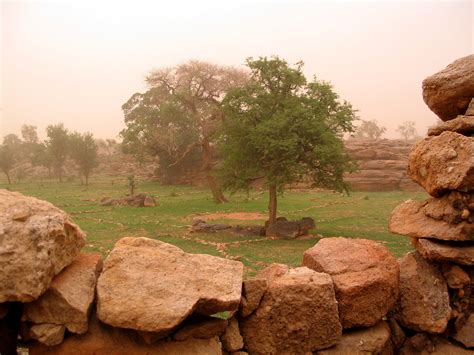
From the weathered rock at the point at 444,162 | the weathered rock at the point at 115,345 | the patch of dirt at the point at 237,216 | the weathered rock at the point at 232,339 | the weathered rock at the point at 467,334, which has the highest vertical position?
the weathered rock at the point at 444,162

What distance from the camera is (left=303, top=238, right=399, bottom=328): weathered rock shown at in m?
5.70

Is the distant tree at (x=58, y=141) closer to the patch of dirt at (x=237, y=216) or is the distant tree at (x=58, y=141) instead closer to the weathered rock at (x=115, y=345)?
the patch of dirt at (x=237, y=216)

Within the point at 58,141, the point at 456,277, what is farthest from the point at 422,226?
the point at 58,141

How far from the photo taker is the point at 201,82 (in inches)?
1784

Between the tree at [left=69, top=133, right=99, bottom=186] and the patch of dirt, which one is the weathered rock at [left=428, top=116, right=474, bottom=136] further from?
the tree at [left=69, top=133, right=99, bottom=186]

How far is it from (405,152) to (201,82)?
35.4 m

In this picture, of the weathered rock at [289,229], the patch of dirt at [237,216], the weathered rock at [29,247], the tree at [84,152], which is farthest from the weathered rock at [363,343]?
the tree at [84,152]

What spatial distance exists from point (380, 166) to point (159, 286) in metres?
56.9

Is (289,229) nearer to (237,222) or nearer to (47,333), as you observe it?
(237,222)

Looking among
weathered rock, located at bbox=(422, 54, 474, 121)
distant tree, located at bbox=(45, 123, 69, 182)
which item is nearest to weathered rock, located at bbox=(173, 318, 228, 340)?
weathered rock, located at bbox=(422, 54, 474, 121)

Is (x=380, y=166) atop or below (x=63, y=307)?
atop

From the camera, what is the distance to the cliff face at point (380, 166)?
54.8m

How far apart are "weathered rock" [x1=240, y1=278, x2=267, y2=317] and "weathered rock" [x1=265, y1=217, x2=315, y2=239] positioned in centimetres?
1650

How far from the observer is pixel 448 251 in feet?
19.8
